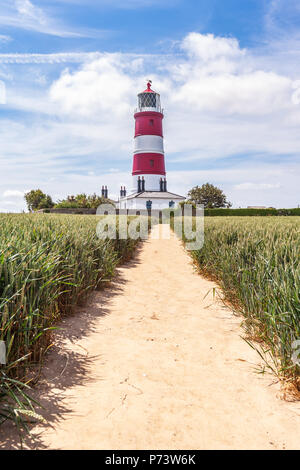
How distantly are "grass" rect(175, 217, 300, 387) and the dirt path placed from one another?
271 millimetres

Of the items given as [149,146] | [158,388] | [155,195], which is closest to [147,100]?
[149,146]

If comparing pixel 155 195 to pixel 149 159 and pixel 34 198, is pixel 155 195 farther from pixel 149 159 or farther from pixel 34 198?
pixel 34 198

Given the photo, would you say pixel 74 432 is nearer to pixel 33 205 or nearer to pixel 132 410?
pixel 132 410

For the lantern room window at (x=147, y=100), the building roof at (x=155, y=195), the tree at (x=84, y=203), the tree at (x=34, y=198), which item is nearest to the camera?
the tree at (x=84, y=203)

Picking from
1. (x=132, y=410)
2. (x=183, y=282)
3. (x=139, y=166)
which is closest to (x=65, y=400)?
(x=132, y=410)

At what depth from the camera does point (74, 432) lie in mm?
2652

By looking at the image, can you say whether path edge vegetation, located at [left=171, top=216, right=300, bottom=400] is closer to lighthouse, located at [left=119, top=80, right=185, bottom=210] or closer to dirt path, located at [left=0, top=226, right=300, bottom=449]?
dirt path, located at [left=0, top=226, right=300, bottom=449]

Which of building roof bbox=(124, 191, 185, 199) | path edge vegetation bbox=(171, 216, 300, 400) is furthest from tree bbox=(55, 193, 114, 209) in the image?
path edge vegetation bbox=(171, 216, 300, 400)

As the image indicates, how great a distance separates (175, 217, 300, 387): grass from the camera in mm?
3443

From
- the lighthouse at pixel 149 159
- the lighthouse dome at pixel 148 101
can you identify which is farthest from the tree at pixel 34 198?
the lighthouse dome at pixel 148 101

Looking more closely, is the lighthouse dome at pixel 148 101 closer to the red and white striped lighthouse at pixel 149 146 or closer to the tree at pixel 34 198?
the red and white striped lighthouse at pixel 149 146

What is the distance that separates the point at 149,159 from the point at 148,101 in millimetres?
9874

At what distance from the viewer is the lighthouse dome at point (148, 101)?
183 feet
